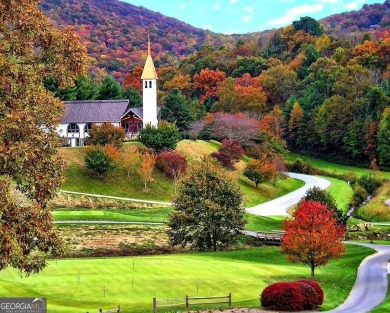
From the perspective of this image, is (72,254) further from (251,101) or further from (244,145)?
(251,101)

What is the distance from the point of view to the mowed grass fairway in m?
32.0

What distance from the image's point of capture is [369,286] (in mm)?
39875

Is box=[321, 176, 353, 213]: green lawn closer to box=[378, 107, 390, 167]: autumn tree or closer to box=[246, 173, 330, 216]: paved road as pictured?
box=[246, 173, 330, 216]: paved road

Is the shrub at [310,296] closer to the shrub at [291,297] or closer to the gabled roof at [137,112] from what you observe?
the shrub at [291,297]

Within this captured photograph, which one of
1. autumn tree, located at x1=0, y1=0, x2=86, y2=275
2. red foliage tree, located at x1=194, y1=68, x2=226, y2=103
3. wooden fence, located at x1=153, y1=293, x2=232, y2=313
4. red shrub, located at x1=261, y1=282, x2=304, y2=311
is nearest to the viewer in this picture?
autumn tree, located at x1=0, y1=0, x2=86, y2=275

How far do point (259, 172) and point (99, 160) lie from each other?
73.0 feet

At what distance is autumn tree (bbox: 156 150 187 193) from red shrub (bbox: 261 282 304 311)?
50.1m

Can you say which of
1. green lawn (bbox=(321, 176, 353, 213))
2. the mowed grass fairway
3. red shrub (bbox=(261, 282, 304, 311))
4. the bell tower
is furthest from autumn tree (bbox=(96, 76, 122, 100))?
red shrub (bbox=(261, 282, 304, 311))

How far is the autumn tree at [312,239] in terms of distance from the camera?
41.6 meters

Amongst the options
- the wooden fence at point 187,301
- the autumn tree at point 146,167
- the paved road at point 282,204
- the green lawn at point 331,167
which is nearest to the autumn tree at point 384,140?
the green lawn at point 331,167

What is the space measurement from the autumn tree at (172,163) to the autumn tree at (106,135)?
569 cm

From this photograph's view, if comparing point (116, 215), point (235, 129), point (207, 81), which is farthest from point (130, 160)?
point (207, 81)

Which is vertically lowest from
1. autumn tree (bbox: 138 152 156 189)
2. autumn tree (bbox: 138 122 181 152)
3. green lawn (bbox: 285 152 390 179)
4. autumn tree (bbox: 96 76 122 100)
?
green lawn (bbox: 285 152 390 179)

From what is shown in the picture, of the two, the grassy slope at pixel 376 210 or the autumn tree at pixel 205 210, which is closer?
the autumn tree at pixel 205 210
